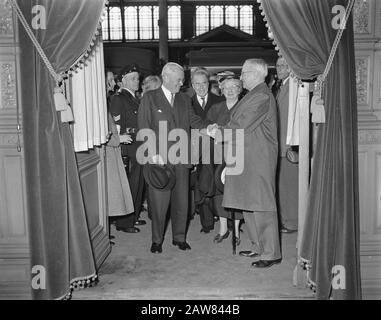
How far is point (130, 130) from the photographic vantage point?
4.19 m

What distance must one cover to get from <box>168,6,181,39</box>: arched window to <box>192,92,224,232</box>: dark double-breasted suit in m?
17.6

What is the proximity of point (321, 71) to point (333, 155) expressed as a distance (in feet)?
1.81

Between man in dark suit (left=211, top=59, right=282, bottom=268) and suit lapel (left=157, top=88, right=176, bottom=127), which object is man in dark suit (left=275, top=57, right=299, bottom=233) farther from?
suit lapel (left=157, top=88, right=176, bottom=127)

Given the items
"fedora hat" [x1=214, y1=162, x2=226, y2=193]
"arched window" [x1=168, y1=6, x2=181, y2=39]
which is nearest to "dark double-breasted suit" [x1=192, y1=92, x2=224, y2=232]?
"fedora hat" [x1=214, y1=162, x2=226, y2=193]

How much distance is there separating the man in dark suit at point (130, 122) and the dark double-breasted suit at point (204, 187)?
633 mm

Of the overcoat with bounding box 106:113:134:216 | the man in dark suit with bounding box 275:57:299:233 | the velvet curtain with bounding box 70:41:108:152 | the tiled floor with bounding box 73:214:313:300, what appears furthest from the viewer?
the man in dark suit with bounding box 275:57:299:233

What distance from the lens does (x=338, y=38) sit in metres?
2.57

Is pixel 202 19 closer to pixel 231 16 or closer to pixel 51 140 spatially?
pixel 231 16

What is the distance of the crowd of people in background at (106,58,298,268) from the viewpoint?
313 centimetres

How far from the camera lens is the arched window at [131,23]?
20.4 meters
